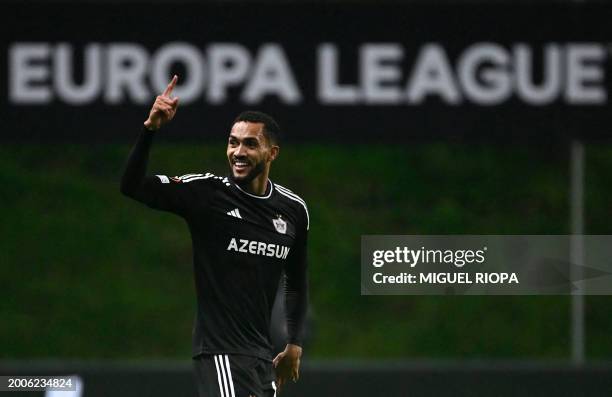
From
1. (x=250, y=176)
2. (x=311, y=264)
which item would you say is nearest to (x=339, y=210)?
(x=311, y=264)

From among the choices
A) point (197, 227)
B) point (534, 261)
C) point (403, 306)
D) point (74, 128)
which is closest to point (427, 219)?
point (403, 306)

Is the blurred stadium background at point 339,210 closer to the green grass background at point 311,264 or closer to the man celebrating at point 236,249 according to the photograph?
the green grass background at point 311,264

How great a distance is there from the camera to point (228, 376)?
4.88 metres

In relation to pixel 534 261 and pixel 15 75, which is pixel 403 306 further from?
pixel 15 75

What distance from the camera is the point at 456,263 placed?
23.4 ft

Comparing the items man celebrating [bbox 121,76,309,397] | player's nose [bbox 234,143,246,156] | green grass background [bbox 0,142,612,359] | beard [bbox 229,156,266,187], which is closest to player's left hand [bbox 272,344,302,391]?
man celebrating [bbox 121,76,309,397]

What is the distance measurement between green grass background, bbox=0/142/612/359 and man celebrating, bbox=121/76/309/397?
4610mm

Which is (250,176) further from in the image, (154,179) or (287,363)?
(287,363)

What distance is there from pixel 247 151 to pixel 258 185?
18cm

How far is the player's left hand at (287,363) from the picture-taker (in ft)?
17.6

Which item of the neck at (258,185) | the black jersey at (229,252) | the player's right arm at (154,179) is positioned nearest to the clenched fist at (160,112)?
the player's right arm at (154,179)

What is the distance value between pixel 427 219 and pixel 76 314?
287 centimetres

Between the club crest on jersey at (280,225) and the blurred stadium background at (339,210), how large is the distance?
2386 millimetres

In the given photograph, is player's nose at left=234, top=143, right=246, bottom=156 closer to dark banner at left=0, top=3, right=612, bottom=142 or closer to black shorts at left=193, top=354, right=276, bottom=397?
black shorts at left=193, top=354, right=276, bottom=397
